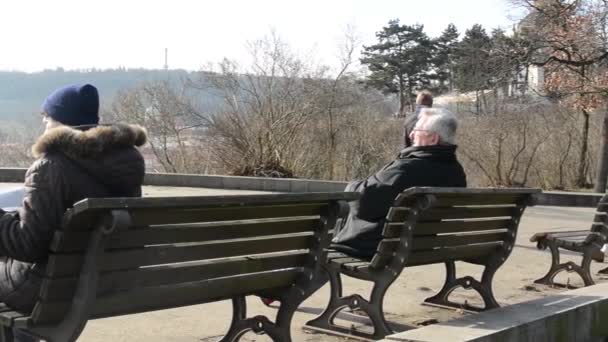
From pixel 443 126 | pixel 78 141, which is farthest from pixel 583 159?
pixel 78 141

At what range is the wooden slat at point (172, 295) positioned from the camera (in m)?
3.34

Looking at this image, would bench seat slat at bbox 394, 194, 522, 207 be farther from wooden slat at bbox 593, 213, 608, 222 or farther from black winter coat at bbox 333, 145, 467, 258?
wooden slat at bbox 593, 213, 608, 222

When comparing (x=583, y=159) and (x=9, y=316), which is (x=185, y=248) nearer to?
(x=9, y=316)

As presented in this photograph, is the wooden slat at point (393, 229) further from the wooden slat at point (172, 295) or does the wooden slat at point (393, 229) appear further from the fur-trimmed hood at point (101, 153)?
the fur-trimmed hood at point (101, 153)

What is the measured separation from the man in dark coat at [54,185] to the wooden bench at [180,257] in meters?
0.10

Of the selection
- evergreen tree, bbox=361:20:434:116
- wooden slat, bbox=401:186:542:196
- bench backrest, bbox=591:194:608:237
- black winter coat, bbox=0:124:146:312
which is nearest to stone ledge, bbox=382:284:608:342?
wooden slat, bbox=401:186:542:196

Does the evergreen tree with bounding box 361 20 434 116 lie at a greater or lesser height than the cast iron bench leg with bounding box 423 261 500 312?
greater

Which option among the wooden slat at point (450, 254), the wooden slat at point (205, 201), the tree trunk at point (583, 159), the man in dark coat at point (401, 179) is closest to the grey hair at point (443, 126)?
the man in dark coat at point (401, 179)

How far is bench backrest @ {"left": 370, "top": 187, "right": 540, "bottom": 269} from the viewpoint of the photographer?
4730 mm

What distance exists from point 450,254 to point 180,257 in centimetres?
216

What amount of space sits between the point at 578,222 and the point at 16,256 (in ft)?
35.9

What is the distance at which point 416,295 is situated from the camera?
643 centimetres

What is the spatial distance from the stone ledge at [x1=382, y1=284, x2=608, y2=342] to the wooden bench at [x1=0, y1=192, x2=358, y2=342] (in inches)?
23.4

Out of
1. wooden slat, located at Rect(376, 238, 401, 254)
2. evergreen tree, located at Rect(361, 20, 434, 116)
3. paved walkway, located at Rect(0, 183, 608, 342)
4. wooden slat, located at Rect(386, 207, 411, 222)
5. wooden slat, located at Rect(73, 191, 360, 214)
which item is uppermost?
evergreen tree, located at Rect(361, 20, 434, 116)
